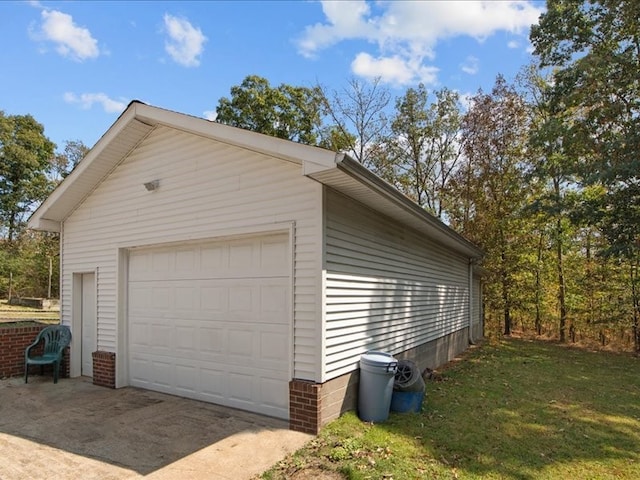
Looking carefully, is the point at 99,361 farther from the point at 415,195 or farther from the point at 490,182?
the point at 415,195

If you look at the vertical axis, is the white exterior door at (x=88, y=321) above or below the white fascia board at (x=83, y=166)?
below

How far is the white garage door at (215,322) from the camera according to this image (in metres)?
→ 5.42

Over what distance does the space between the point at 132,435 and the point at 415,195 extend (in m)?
19.3

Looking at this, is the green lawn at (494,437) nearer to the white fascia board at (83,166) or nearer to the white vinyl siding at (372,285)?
the white vinyl siding at (372,285)

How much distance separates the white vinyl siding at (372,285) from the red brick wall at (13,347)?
5951 millimetres

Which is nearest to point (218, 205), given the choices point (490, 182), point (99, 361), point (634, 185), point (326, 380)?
point (326, 380)

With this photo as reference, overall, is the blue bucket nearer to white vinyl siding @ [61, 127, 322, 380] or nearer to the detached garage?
the detached garage

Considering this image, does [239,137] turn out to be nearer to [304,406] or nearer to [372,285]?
[372,285]

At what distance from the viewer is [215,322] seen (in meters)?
6.02

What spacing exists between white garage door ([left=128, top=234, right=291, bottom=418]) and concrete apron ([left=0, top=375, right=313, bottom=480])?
32 centimetres

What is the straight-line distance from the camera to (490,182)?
17.3 metres

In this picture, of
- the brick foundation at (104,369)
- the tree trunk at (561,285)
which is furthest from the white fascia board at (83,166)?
the tree trunk at (561,285)

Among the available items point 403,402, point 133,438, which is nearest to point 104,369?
point 133,438

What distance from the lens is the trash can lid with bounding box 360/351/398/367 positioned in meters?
5.21
